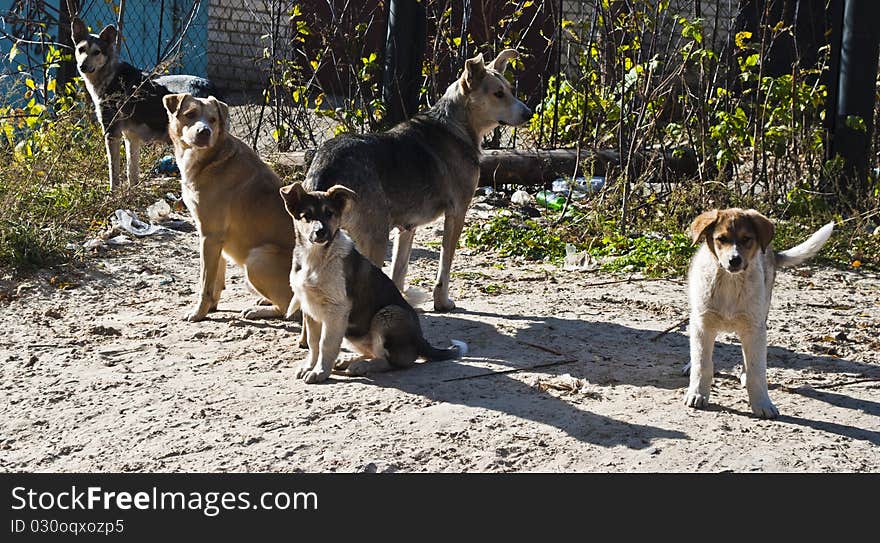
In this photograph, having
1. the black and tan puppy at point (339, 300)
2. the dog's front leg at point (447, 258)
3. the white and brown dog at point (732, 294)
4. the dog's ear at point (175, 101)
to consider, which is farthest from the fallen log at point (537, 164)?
the white and brown dog at point (732, 294)

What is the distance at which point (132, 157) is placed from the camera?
10422 mm

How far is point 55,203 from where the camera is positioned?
922cm

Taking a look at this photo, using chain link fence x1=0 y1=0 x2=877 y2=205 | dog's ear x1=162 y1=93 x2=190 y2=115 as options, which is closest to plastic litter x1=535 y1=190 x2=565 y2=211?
chain link fence x1=0 y1=0 x2=877 y2=205

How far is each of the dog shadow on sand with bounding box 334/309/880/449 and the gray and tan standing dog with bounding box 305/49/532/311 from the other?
0.61 meters

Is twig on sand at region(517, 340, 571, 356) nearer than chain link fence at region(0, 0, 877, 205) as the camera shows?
Yes

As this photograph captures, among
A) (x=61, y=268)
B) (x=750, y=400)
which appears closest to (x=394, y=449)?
(x=750, y=400)

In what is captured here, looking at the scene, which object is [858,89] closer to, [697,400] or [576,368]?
[576,368]

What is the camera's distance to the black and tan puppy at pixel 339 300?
551cm

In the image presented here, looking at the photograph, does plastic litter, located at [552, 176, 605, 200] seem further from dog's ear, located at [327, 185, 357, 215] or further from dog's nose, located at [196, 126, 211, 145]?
dog's ear, located at [327, 185, 357, 215]

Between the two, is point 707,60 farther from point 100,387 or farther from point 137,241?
point 100,387

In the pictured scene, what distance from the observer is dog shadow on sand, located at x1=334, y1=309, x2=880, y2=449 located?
5012mm

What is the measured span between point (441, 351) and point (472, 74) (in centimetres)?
232

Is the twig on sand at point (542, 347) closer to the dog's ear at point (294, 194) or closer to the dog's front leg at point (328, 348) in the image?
the dog's front leg at point (328, 348)
